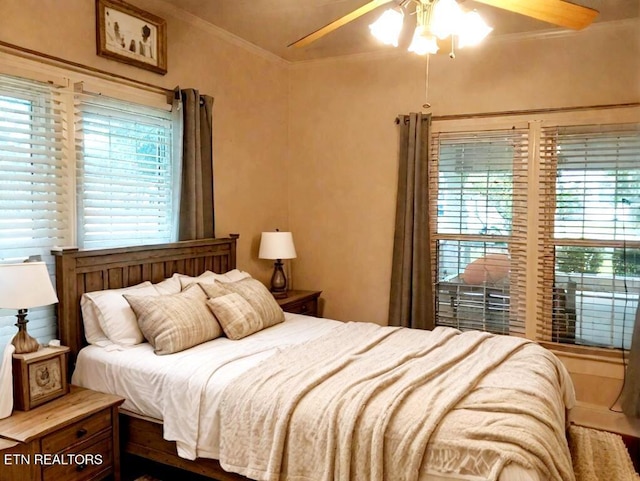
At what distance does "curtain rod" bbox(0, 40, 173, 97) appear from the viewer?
102 inches

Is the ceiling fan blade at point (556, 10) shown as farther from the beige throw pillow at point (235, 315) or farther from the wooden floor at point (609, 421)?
the wooden floor at point (609, 421)

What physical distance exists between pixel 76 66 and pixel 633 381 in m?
4.13

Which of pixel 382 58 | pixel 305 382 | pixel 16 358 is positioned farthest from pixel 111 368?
pixel 382 58

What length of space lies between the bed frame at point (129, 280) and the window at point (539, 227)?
81.3 inches

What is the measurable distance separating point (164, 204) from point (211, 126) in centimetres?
71

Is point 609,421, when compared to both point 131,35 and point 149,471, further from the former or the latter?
point 131,35

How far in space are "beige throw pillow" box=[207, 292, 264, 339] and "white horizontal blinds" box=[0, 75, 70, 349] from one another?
0.89 metres

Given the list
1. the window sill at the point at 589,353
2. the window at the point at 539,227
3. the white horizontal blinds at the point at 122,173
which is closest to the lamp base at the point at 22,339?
the white horizontal blinds at the point at 122,173

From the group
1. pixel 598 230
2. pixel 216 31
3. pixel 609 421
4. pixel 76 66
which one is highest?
pixel 216 31

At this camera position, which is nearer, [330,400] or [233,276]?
[330,400]

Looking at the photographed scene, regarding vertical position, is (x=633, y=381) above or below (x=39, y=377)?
below

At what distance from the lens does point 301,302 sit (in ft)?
14.2

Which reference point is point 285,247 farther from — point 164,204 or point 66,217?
point 66,217

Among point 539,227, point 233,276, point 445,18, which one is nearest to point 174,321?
point 233,276
